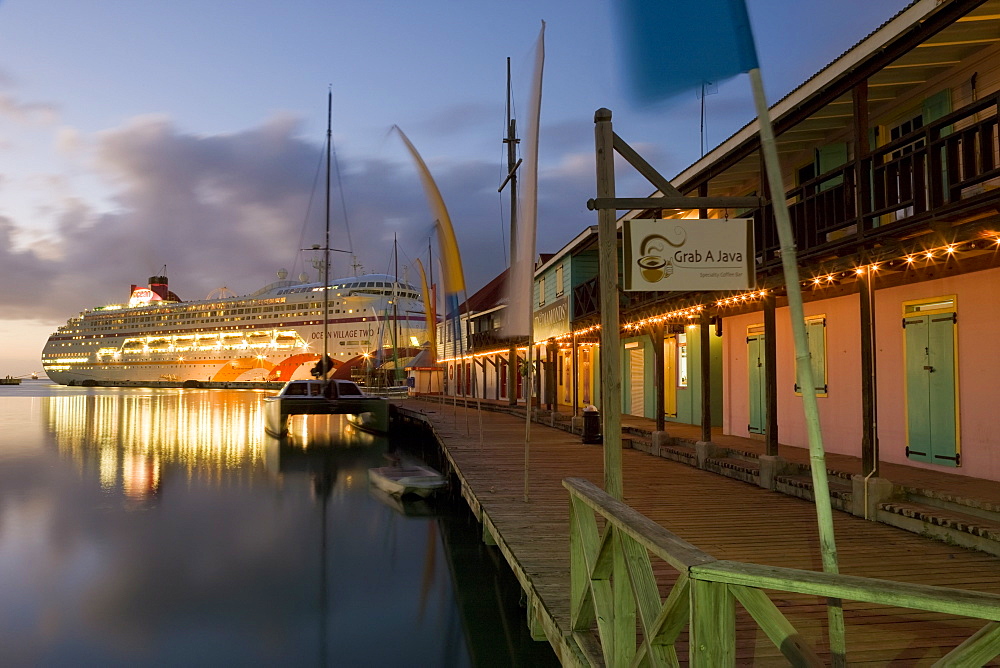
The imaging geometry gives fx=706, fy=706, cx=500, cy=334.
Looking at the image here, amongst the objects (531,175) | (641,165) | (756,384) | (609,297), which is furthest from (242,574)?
(756,384)

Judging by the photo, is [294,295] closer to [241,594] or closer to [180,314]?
[180,314]

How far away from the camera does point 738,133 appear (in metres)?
10.9

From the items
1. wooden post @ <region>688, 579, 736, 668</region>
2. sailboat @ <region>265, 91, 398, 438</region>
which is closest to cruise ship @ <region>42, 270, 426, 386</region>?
sailboat @ <region>265, 91, 398, 438</region>

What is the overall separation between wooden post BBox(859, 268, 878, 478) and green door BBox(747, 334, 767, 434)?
6.20 meters

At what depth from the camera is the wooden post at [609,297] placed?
16.8 ft

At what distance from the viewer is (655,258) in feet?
16.2

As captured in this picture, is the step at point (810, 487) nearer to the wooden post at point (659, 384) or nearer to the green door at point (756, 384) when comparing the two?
the green door at point (756, 384)

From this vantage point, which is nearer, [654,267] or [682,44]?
[682,44]

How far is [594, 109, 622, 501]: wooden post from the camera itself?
16.8 feet

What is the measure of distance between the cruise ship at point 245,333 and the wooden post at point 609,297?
73101 mm

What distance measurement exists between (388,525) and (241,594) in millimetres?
4833

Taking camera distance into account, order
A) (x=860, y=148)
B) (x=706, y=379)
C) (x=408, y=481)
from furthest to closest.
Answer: (x=408, y=481) → (x=706, y=379) → (x=860, y=148)

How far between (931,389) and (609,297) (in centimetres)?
694

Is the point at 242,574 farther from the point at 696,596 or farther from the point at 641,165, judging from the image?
the point at 696,596
